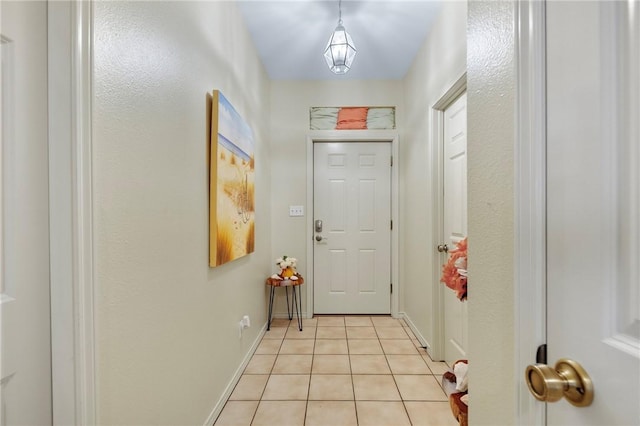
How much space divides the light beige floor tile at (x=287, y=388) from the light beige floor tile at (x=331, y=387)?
5 centimetres

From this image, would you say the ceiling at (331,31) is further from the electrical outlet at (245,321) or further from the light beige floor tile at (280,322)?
the light beige floor tile at (280,322)

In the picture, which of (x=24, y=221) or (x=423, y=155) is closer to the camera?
(x=24, y=221)

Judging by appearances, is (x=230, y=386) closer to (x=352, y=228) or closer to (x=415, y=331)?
(x=415, y=331)

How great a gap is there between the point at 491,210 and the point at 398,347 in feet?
6.67

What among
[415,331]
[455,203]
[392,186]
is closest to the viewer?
[455,203]

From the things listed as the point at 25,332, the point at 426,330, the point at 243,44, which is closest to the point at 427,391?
the point at 426,330

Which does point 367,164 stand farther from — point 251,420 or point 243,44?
point 251,420

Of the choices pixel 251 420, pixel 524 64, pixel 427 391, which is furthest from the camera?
pixel 427 391

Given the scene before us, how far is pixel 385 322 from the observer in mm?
3035

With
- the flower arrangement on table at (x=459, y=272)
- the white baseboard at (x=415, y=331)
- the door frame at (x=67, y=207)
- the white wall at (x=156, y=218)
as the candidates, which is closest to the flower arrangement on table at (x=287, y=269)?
the white wall at (x=156, y=218)

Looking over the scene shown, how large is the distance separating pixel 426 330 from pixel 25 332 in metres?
2.44

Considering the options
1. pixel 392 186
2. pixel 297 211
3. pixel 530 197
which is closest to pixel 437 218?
pixel 392 186

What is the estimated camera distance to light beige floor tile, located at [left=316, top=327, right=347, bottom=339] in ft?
8.75

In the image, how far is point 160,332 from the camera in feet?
3.63
